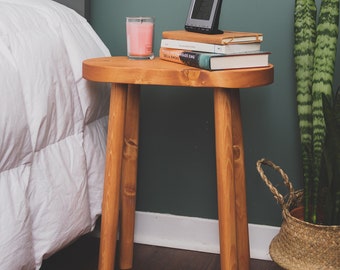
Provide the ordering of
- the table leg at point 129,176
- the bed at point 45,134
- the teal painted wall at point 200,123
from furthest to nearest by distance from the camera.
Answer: the teal painted wall at point 200,123 < the table leg at point 129,176 < the bed at point 45,134

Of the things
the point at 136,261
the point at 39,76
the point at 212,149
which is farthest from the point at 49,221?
the point at 212,149

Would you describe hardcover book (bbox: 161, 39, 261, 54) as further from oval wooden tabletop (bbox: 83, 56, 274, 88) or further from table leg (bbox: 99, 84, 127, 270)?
table leg (bbox: 99, 84, 127, 270)

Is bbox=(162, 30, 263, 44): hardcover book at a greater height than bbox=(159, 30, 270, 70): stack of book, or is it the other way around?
bbox=(162, 30, 263, 44): hardcover book

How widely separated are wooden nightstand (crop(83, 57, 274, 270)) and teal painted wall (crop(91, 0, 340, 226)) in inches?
9.7

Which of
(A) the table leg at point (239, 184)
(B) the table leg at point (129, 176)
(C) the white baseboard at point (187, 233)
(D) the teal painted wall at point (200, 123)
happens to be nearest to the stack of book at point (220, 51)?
(A) the table leg at point (239, 184)

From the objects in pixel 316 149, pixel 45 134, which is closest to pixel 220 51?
pixel 316 149

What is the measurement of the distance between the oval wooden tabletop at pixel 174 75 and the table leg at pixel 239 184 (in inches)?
5.7

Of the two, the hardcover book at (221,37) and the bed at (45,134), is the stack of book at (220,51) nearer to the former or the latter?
the hardcover book at (221,37)

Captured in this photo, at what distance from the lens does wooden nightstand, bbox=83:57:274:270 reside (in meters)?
1.34

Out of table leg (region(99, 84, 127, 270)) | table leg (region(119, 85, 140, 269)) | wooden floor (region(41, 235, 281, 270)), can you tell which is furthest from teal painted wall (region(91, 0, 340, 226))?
table leg (region(99, 84, 127, 270))

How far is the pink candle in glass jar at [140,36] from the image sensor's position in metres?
1.51

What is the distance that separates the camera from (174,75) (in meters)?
1.35

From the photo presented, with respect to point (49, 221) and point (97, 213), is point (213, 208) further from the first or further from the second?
→ point (49, 221)

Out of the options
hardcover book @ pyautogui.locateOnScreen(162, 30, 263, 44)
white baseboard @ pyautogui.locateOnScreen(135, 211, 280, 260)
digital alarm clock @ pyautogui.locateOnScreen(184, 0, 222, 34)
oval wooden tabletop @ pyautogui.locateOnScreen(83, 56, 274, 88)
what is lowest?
white baseboard @ pyautogui.locateOnScreen(135, 211, 280, 260)
